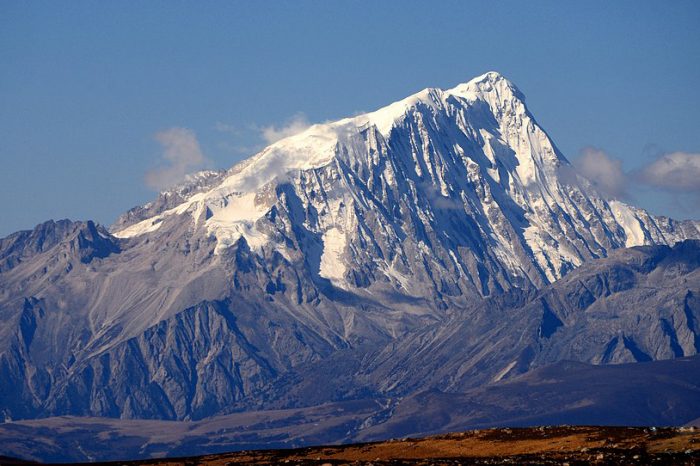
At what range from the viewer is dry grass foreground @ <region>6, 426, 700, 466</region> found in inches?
4970

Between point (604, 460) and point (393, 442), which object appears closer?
point (604, 460)

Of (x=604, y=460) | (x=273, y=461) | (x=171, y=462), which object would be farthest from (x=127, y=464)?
(x=604, y=460)

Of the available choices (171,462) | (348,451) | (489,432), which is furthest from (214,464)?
(489,432)

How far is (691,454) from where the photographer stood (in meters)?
121

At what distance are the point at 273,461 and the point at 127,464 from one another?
15306mm

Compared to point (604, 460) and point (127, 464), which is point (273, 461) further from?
point (604, 460)

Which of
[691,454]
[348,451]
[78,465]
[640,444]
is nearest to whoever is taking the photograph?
[691,454]

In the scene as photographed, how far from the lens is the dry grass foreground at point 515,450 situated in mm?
126250

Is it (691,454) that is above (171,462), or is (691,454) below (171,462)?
below

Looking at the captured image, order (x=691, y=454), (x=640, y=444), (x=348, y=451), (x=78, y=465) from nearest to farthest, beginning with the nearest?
(x=691, y=454), (x=640, y=444), (x=78, y=465), (x=348, y=451)

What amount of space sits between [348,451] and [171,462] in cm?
1928

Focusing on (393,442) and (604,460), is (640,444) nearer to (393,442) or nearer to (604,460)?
(604,460)

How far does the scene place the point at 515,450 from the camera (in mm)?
145250

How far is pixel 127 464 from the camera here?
147250mm
